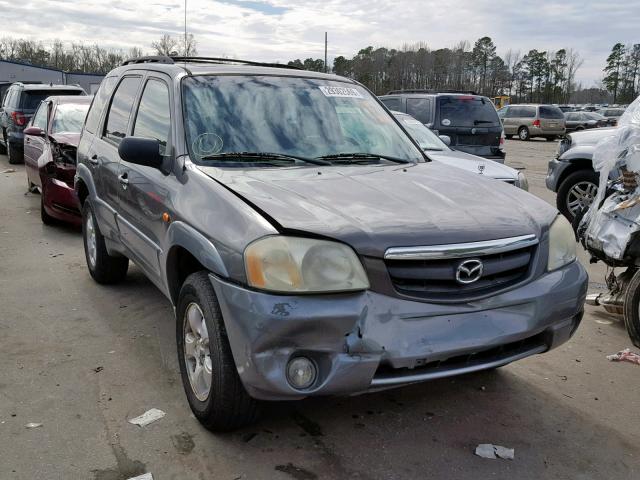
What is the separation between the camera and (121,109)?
4809mm

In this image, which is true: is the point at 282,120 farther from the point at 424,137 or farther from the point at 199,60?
the point at 424,137

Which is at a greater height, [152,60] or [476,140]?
[152,60]

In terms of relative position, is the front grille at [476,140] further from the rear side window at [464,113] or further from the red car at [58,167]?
the red car at [58,167]

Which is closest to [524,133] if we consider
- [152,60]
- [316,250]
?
[152,60]

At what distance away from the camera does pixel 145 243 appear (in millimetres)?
3951

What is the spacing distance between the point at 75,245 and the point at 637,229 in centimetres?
595

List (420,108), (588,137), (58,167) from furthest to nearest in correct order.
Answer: (420,108)
(588,137)
(58,167)

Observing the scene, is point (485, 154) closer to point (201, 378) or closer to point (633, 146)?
point (633, 146)

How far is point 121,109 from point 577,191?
6394 millimetres

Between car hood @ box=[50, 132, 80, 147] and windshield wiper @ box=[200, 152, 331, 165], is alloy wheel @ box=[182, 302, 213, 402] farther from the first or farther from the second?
car hood @ box=[50, 132, 80, 147]

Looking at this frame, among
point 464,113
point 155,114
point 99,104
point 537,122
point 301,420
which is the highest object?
point 537,122

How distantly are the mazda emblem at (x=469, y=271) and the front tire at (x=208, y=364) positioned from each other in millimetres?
1091

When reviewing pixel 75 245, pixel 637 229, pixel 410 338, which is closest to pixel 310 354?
pixel 410 338

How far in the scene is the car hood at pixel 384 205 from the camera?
106 inches
